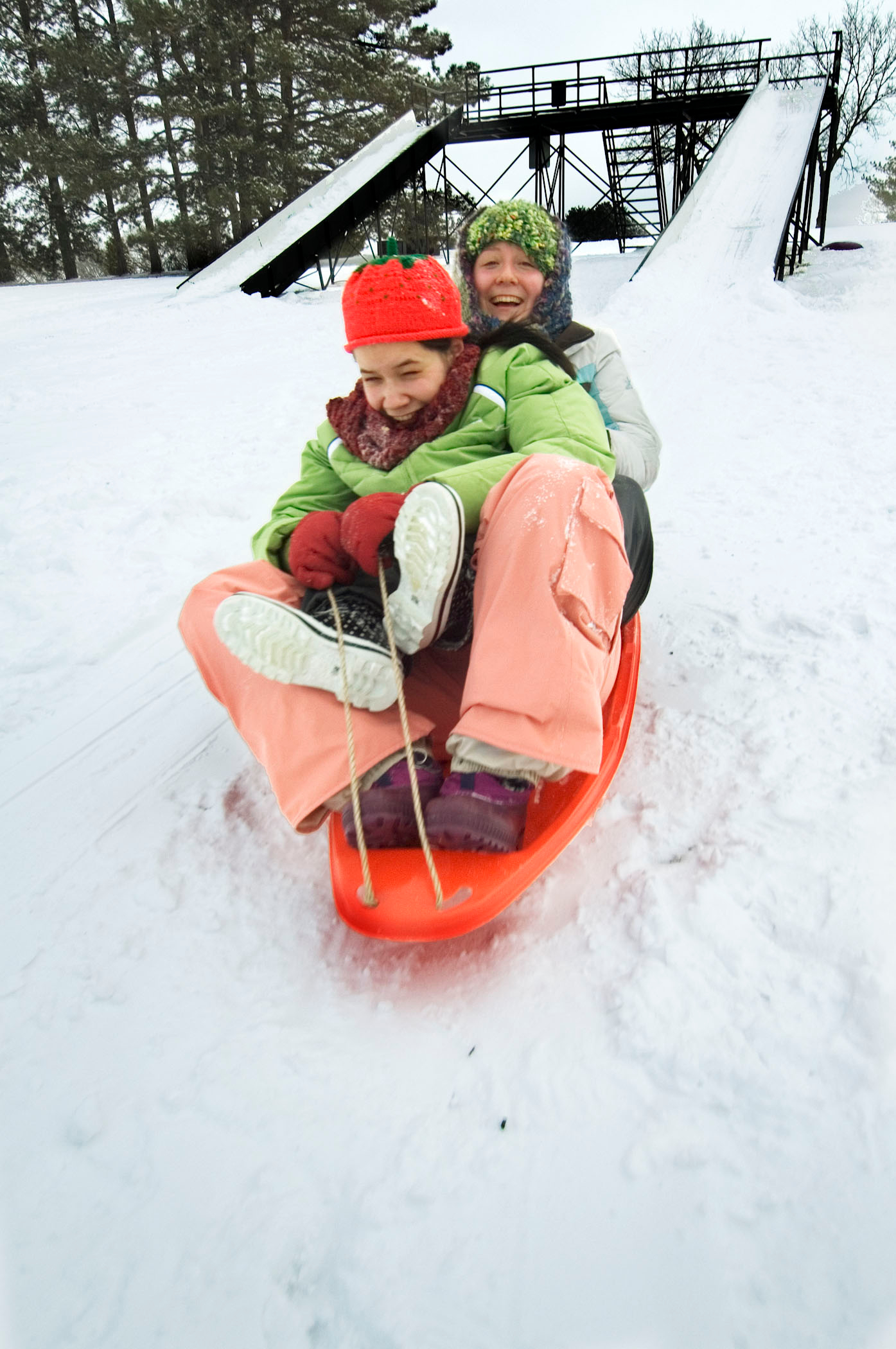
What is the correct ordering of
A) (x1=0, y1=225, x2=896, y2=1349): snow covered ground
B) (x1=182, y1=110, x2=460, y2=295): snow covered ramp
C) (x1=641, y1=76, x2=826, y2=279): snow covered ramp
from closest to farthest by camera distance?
(x1=0, y1=225, x2=896, y2=1349): snow covered ground, (x1=641, y1=76, x2=826, y2=279): snow covered ramp, (x1=182, y1=110, x2=460, y2=295): snow covered ramp

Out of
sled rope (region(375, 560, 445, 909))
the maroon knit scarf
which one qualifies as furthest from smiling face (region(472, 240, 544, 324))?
sled rope (region(375, 560, 445, 909))

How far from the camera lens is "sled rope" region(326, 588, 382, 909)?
3.82ft

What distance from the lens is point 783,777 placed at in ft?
4.66

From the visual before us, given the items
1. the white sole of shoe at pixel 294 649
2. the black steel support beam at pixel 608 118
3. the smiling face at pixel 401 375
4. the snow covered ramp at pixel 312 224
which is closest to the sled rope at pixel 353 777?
the white sole of shoe at pixel 294 649

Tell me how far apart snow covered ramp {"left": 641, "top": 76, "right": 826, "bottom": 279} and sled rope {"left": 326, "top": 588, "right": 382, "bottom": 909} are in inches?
224

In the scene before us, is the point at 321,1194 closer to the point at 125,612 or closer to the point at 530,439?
the point at 530,439

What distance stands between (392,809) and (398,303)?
2.99ft

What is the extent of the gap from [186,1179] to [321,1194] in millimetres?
157

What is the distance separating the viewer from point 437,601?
1250 mm

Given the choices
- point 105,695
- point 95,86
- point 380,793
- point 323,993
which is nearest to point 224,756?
point 105,695

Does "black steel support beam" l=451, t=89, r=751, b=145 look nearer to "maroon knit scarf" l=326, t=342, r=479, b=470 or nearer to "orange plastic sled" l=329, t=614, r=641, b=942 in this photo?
"maroon knit scarf" l=326, t=342, r=479, b=470

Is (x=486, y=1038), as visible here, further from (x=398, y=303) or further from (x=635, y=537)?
(x=398, y=303)

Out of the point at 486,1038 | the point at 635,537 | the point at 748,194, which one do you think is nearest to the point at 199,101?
the point at 748,194

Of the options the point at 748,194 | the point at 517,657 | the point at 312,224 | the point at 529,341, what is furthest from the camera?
the point at 312,224
